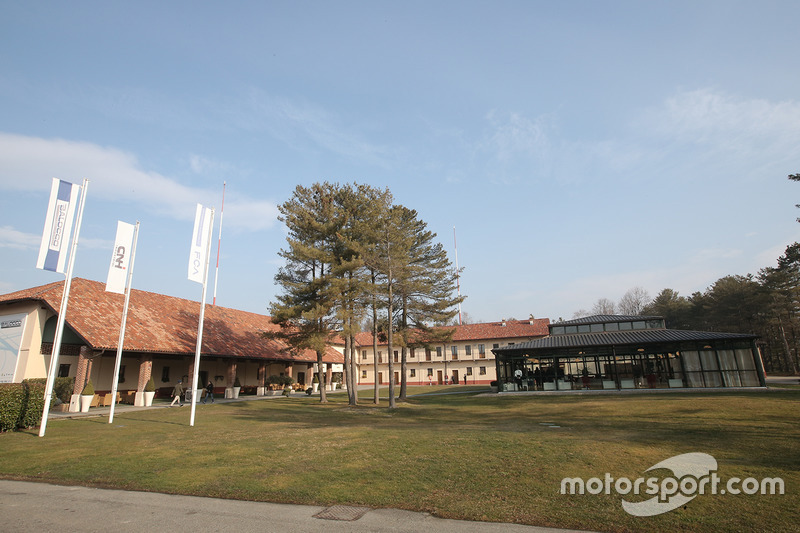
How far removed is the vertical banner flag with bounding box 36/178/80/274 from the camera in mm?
14484

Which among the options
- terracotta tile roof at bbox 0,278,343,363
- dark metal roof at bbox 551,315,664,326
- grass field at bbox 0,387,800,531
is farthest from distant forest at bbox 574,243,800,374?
terracotta tile roof at bbox 0,278,343,363

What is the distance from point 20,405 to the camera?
49.8 ft

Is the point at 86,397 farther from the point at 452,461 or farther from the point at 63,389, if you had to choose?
the point at 452,461

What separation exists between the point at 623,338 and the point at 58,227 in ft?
115

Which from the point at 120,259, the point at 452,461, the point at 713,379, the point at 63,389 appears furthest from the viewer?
the point at 713,379

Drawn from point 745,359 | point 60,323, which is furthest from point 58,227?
point 745,359

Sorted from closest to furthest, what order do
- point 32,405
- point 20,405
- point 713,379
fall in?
point 20,405, point 32,405, point 713,379

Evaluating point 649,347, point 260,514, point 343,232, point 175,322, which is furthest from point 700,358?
point 175,322

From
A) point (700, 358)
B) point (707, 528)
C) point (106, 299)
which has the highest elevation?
point (106, 299)

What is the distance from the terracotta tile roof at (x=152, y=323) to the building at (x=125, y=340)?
5 centimetres

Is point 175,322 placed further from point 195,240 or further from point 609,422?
point 609,422

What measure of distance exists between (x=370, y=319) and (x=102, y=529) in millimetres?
21166

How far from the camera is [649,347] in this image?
3105 cm

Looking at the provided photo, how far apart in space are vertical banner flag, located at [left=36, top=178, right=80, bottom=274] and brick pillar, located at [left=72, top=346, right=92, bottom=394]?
35.4 ft
